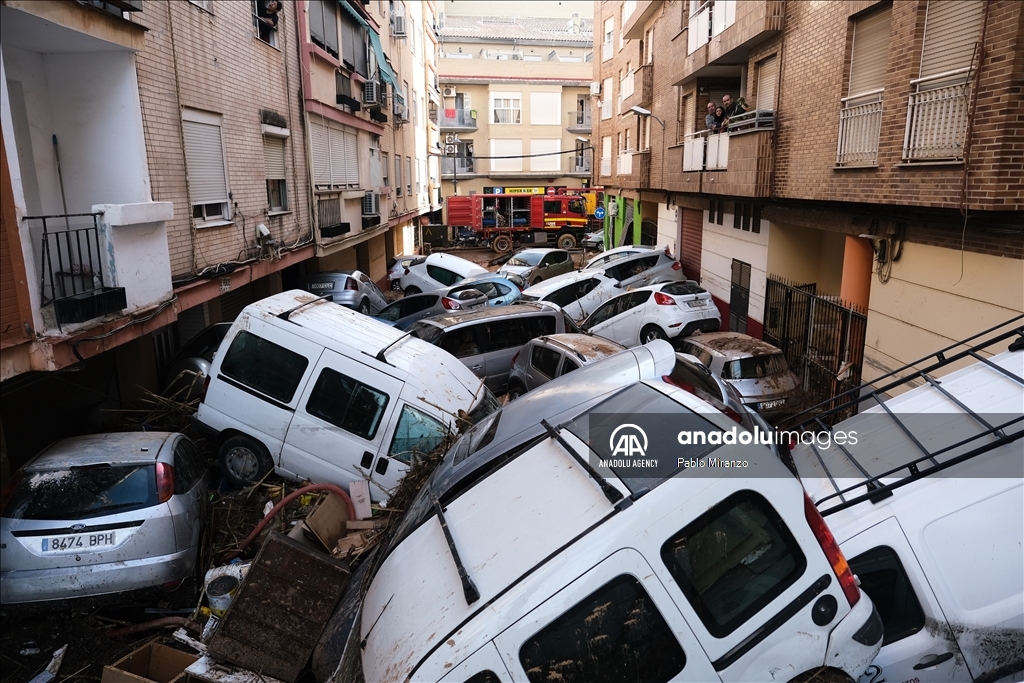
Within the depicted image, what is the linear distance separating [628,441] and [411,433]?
418cm

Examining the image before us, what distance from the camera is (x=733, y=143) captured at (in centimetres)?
1459

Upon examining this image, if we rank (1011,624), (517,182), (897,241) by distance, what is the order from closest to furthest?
(1011,624) < (897,241) < (517,182)

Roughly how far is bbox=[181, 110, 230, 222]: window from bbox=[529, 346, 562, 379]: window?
5.20m

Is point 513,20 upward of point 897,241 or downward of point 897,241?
upward

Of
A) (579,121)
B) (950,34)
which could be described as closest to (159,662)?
(950,34)

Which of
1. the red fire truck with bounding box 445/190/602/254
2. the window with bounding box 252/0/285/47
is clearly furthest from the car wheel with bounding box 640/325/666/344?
the red fire truck with bounding box 445/190/602/254

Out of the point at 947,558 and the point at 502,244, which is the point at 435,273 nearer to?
the point at 502,244

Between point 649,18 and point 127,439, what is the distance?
2396 cm

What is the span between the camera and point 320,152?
15.7 m

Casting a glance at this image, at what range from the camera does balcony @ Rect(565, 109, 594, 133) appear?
51.4m

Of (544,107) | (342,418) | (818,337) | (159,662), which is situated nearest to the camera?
(159,662)

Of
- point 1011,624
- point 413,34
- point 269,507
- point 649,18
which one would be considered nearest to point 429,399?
point 269,507

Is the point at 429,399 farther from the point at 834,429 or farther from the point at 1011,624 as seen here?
the point at 1011,624

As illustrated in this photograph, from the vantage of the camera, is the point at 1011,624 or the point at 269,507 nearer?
the point at 1011,624
